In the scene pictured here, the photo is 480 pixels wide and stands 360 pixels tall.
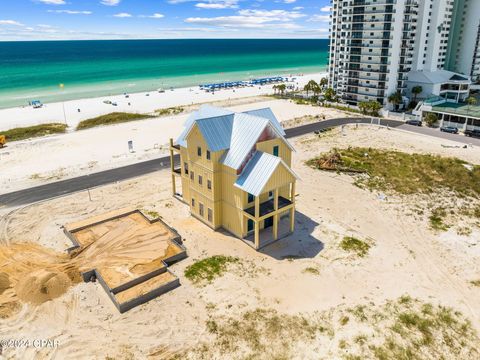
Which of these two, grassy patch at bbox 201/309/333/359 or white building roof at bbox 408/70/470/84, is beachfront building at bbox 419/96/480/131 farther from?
grassy patch at bbox 201/309/333/359

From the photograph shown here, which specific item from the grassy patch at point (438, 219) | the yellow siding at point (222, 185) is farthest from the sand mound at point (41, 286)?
the grassy patch at point (438, 219)

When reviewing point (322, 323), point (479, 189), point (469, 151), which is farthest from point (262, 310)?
point (469, 151)

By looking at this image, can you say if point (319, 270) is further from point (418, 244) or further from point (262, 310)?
point (418, 244)

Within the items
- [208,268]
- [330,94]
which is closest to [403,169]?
[208,268]

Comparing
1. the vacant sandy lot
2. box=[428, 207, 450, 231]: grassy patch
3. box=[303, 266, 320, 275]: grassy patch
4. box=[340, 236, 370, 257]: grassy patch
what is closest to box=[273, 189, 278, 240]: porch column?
the vacant sandy lot

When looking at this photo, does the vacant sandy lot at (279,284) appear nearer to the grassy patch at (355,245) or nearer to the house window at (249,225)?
the grassy patch at (355,245)

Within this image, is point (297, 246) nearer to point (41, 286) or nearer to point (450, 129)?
point (41, 286)
